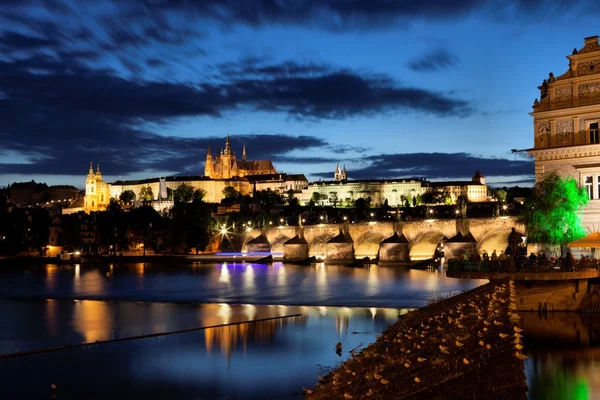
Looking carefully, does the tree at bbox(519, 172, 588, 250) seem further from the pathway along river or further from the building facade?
the building facade

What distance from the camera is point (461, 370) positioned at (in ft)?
35.0

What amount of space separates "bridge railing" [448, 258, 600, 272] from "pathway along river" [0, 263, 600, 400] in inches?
58.7

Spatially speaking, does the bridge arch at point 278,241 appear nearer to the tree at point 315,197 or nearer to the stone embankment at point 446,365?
the stone embankment at point 446,365

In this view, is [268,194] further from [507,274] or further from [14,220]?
[507,274]

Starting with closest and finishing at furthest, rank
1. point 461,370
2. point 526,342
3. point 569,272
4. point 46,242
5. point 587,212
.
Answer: point 461,370
point 526,342
point 569,272
point 587,212
point 46,242

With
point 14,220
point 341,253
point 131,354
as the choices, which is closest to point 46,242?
point 14,220

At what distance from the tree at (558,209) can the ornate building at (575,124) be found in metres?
0.43

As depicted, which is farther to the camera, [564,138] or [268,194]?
[268,194]

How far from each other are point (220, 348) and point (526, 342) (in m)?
9.12

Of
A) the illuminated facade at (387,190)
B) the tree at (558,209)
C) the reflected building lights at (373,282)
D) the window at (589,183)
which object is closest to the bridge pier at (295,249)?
the reflected building lights at (373,282)

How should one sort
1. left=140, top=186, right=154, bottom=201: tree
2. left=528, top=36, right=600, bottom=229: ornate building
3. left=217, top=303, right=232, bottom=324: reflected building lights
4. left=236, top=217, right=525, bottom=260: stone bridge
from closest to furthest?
left=528, top=36, right=600, bottom=229: ornate building
left=217, top=303, right=232, bottom=324: reflected building lights
left=236, top=217, right=525, bottom=260: stone bridge
left=140, top=186, right=154, bottom=201: tree

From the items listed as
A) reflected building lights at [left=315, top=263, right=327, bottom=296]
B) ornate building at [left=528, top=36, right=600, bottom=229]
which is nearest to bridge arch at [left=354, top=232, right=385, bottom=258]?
reflected building lights at [left=315, top=263, right=327, bottom=296]

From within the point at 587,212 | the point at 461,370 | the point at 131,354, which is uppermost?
the point at 587,212

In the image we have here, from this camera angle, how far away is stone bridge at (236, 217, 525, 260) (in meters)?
65.7
